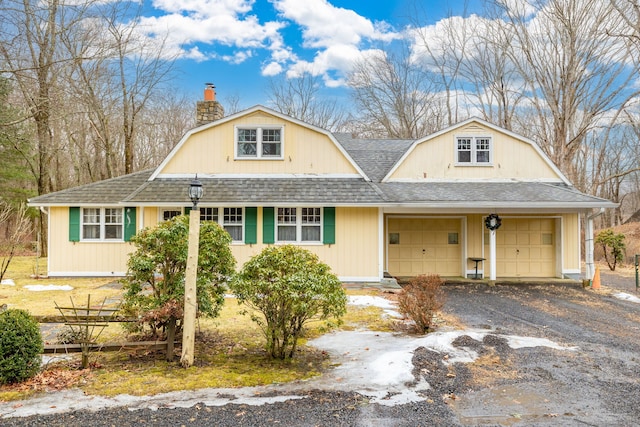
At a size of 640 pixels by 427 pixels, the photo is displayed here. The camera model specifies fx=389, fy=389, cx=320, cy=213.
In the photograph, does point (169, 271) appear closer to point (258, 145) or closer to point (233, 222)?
point (233, 222)

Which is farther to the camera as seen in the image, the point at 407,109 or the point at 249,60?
the point at 407,109

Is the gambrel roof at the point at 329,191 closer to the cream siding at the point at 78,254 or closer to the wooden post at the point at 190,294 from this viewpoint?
the cream siding at the point at 78,254

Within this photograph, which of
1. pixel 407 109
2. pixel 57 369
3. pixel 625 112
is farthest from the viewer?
pixel 407 109

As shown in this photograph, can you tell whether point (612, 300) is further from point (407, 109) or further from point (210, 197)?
point (407, 109)

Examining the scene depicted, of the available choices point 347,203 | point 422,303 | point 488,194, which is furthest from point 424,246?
point 422,303

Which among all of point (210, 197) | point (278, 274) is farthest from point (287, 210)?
point (278, 274)

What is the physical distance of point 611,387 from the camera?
15.4ft

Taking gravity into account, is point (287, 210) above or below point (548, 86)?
below

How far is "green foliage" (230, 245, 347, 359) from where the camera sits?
5074mm

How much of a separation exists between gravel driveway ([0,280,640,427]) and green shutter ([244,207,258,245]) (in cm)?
689

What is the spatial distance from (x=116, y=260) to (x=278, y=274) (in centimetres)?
942

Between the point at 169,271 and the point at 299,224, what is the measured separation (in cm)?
671

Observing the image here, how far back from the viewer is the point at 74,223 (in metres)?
12.4

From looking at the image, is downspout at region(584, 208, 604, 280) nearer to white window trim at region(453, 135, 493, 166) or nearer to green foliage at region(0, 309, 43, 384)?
white window trim at region(453, 135, 493, 166)
